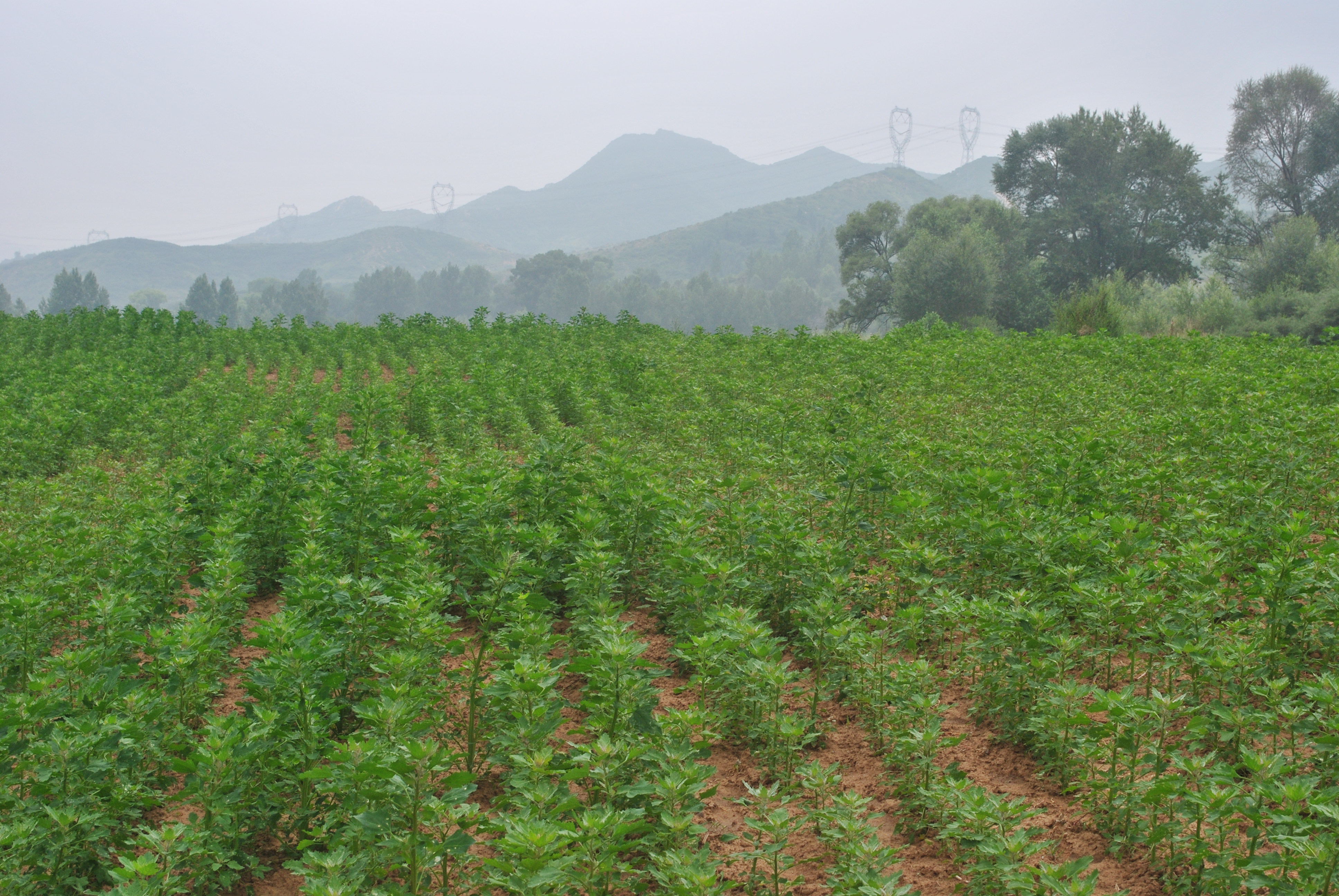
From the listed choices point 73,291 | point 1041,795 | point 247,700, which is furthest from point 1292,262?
point 73,291

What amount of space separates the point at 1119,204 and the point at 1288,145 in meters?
11.2

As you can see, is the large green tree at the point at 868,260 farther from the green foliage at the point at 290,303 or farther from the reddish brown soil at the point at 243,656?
the green foliage at the point at 290,303

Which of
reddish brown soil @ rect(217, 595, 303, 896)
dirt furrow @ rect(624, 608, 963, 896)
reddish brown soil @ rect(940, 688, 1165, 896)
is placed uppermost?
reddish brown soil @ rect(217, 595, 303, 896)

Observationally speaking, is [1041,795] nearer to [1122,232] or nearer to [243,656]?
[243,656]

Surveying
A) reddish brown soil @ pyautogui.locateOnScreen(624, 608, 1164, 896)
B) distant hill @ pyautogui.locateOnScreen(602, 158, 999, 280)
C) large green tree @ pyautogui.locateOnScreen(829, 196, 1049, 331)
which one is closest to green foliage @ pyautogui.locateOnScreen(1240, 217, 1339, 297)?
large green tree @ pyautogui.locateOnScreen(829, 196, 1049, 331)

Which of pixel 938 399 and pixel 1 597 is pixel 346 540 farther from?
pixel 938 399

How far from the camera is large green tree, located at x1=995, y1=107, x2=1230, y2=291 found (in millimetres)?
41469

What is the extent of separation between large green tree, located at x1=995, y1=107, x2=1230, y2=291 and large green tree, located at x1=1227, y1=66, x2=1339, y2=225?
3903 mm

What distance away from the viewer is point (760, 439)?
1052 cm

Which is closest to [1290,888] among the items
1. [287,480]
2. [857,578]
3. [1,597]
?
[857,578]

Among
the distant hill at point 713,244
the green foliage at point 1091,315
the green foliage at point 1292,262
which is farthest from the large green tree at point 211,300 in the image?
the green foliage at point 1292,262

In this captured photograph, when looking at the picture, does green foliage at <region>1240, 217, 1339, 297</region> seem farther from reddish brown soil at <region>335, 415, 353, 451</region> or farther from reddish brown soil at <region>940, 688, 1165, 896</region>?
reddish brown soil at <region>940, 688, 1165, 896</region>

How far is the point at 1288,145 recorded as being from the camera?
43781mm

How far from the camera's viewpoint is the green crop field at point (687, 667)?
3.06 metres
